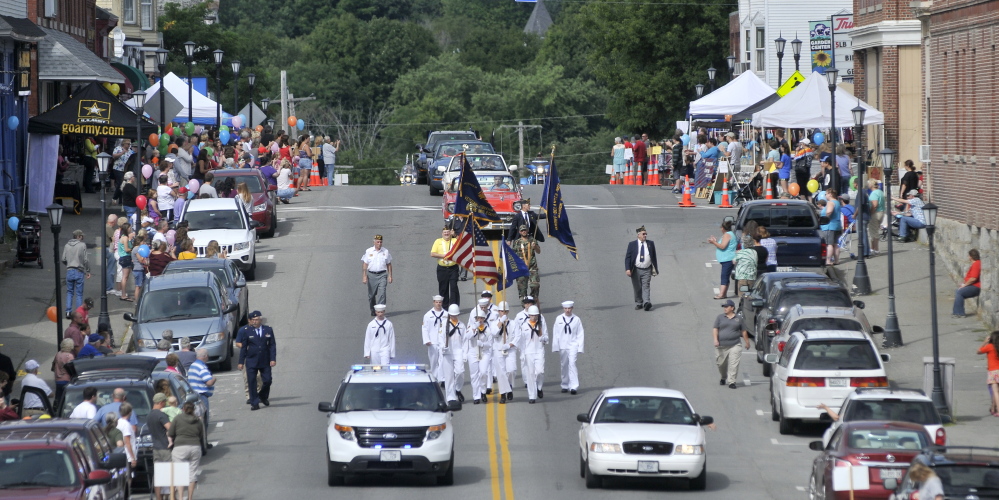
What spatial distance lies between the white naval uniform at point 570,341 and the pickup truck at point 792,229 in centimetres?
871

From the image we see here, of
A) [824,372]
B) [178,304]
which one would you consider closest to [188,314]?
[178,304]

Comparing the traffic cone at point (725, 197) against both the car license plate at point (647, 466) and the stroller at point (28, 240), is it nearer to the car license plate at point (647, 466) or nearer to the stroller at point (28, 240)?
the stroller at point (28, 240)

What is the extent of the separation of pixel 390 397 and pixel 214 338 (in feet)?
24.9

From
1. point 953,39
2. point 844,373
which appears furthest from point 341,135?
point 844,373

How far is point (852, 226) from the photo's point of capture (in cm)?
3581

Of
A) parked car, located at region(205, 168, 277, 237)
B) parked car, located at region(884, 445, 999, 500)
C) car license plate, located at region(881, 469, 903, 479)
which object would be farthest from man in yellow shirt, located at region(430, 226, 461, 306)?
parked car, located at region(884, 445, 999, 500)

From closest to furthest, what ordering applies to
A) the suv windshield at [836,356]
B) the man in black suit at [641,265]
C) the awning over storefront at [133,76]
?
the suv windshield at [836,356], the man in black suit at [641,265], the awning over storefront at [133,76]

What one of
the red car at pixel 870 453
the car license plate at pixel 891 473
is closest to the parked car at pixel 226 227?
the red car at pixel 870 453

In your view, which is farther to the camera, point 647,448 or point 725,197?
point 725,197

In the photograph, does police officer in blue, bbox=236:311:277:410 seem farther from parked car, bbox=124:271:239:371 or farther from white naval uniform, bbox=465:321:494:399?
white naval uniform, bbox=465:321:494:399

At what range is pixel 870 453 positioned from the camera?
52.1ft

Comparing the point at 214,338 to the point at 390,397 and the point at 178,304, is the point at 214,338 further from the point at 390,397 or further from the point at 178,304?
the point at 390,397

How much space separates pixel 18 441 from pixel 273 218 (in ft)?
77.3

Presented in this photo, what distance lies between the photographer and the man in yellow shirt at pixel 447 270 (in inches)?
1101
